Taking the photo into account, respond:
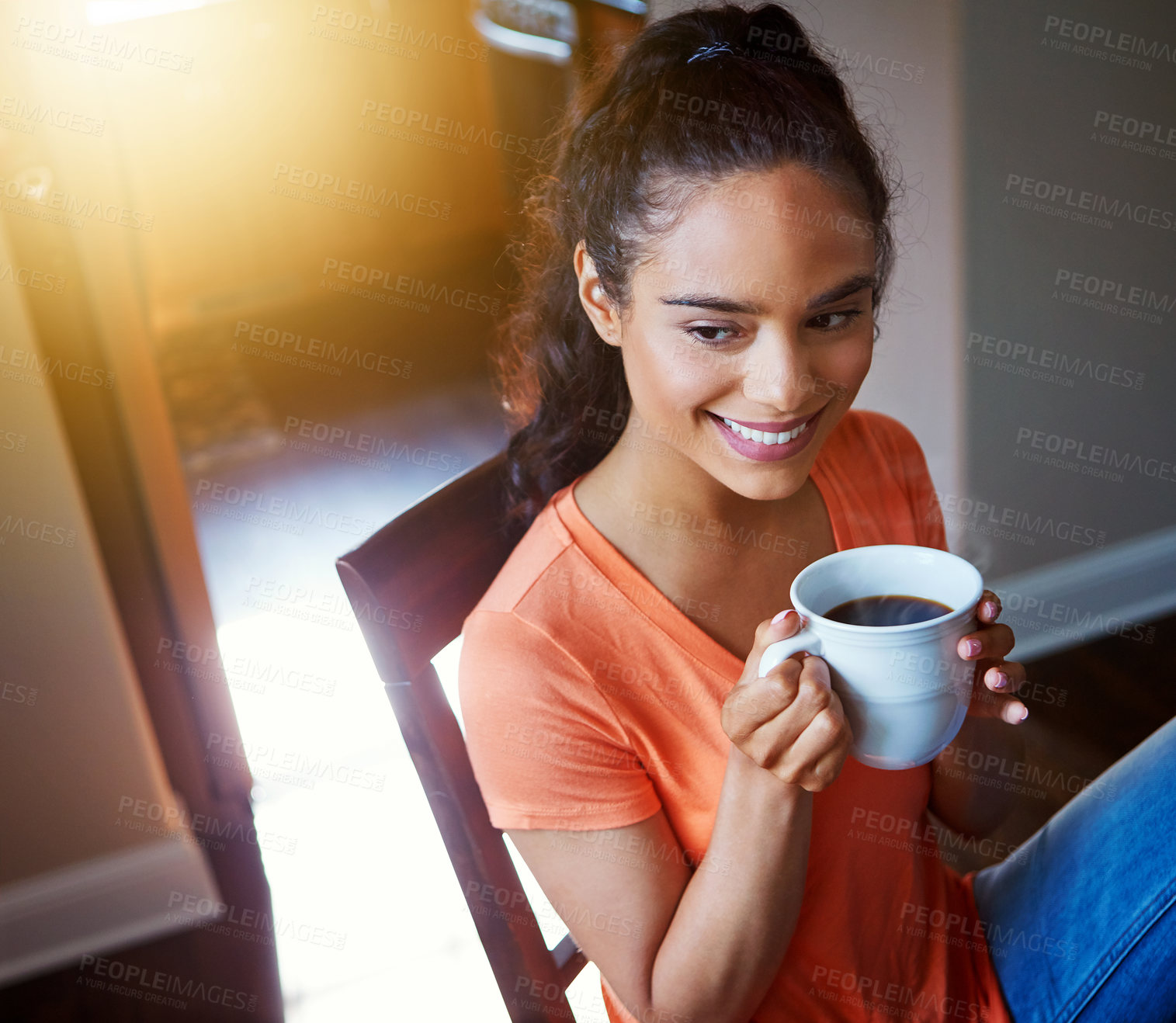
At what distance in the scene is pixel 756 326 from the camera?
2.24ft

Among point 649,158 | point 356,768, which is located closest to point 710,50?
point 649,158

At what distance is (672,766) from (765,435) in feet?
0.90

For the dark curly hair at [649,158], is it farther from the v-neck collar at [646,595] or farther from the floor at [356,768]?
the floor at [356,768]

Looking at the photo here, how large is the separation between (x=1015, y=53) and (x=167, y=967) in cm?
208

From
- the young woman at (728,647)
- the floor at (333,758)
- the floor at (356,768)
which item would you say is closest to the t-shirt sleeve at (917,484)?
the young woman at (728,647)

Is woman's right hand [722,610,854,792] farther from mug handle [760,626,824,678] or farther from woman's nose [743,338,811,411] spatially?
woman's nose [743,338,811,411]

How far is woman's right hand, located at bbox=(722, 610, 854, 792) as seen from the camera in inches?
22.1

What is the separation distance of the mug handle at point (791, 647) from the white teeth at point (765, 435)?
0.19 m

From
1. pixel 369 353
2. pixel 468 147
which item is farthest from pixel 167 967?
pixel 468 147

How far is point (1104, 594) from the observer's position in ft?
6.48

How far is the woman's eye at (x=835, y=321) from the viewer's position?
0.71m

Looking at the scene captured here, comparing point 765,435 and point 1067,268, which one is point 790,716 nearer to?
point 765,435

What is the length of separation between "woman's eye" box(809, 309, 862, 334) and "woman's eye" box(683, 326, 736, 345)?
7 centimetres

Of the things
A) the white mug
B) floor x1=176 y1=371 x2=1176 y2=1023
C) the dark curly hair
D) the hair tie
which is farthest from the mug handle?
floor x1=176 y1=371 x2=1176 y2=1023
